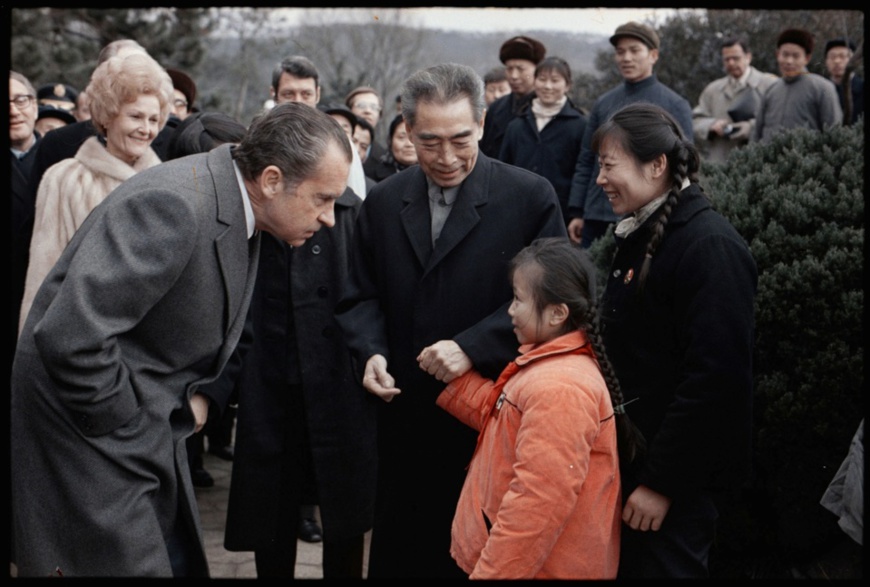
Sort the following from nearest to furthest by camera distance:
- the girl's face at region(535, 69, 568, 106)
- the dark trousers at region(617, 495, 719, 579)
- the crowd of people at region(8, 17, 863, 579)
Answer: the crowd of people at region(8, 17, 863, 579), the dark trousers at region(617, 495, 719, 579), the girl's face at region(535, 69, 568, 106)

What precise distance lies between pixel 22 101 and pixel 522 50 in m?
3.80

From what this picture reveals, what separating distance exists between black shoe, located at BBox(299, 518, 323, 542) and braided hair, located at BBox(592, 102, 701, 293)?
284 cm

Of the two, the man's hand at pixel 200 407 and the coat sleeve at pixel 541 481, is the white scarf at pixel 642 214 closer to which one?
the coat sleeve at pixel 541 481

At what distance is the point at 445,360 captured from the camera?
2898mm

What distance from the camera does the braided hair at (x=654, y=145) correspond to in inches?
109

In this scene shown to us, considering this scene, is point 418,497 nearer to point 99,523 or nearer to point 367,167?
point 99,523

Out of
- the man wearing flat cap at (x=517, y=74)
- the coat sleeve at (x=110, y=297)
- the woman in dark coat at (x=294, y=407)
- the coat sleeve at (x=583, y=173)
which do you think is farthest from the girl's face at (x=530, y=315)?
the man wearing flat cap at (x=517, y=74)

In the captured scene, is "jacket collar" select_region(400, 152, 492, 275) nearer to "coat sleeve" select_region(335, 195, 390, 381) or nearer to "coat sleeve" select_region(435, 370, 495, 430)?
"coat sleeve" select_region(335, 195, 390, 381)

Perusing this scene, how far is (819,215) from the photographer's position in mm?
3826

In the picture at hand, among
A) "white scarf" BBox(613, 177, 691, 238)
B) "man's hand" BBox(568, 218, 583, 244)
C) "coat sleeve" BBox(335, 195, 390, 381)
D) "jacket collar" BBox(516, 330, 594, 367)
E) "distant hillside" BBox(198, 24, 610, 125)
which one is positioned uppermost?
"white scarf" BBox(613, 177, 691, 238)

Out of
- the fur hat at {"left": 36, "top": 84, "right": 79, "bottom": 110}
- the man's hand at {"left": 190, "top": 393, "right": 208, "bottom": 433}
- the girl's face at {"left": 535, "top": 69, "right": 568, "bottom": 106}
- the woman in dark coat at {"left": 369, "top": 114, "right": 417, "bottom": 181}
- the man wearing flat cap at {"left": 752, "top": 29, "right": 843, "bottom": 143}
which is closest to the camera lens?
the man's hand at {"left": 190, "top": 393, "right": 208, "bottom": 433}

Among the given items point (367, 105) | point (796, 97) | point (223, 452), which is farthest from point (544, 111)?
point (223, 452)

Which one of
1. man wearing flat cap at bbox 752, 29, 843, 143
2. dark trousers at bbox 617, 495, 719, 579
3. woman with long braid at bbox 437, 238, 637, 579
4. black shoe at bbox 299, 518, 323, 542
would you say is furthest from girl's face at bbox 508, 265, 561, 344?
man wearing flat cap at bbox 752, 29, 843, 143

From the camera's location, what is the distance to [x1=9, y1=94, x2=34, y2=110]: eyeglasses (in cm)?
615
